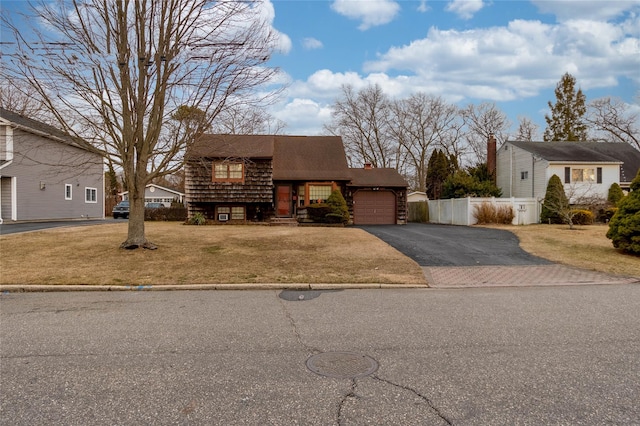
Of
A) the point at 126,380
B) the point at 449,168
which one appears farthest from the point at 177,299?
the point at 449,168

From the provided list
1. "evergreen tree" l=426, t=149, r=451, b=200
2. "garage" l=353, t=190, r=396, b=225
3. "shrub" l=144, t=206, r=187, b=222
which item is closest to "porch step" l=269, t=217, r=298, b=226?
"garage" l=353, t=190, r=396, b=225

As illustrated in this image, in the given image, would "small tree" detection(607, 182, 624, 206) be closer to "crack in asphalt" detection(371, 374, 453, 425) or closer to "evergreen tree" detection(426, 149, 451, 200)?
"evergreen tree" detection(426, 149, 451, 200)

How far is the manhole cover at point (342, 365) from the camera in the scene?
12.7ft

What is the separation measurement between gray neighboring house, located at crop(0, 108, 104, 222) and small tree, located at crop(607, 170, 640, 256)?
1989 centimetres

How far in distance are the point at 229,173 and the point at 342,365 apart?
814 inches

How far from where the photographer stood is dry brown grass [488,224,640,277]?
425 inches

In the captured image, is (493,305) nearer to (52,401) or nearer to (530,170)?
(52,401)

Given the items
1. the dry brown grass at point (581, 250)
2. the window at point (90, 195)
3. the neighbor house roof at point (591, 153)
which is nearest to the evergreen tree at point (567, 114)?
the neighbor house roof at point (591, 153)

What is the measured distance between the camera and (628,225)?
485 inches

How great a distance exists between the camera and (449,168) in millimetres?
36719

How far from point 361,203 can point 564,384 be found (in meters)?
23.2

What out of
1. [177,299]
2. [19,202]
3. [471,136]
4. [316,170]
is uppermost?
[471,136]

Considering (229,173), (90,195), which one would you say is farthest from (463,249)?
(90,195)

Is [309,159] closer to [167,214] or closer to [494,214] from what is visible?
[167,214]
